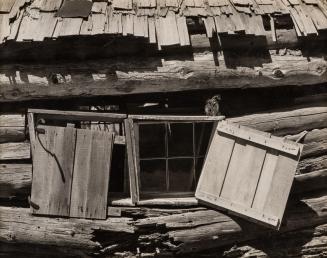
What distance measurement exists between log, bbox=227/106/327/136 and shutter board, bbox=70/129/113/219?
1.33 metres

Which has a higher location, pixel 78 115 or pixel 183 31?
pixel 183 31

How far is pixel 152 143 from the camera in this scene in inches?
247

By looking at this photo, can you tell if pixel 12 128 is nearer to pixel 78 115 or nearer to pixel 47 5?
pixel 78 115

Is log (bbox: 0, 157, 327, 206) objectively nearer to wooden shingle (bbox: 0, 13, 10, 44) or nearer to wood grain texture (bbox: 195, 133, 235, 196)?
wood grain texture (bbox: 195, 133, 235, 196)

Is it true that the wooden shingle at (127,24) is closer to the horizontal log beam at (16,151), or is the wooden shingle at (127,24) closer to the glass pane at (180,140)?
the glass pane at (180,140)

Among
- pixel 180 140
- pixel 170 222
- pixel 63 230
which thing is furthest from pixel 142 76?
pixel 63 230

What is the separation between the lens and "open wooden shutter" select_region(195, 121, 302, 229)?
5496mm

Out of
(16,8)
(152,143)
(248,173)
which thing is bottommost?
(248,173)

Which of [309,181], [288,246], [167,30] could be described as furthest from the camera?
[288,246]

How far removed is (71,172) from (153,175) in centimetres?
99

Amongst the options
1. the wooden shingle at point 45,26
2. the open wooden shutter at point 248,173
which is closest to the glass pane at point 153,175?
the open wooden shutter at point 248,173

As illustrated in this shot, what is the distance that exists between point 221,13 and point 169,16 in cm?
51

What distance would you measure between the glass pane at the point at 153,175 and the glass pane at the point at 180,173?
9 cm

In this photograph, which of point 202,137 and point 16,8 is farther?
point 202,137
